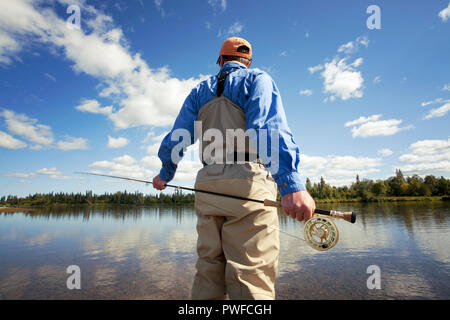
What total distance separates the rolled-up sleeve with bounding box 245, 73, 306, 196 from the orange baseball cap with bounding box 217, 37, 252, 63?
82 centimetres

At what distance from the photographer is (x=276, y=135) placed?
1.98m

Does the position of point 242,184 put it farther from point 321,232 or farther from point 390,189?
point 390,189

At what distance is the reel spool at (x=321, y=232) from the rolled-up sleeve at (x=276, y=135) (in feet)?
2.52

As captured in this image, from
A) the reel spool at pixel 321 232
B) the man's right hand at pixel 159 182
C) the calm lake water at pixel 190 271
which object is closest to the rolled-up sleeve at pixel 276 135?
the reel spool at pixel 321 232

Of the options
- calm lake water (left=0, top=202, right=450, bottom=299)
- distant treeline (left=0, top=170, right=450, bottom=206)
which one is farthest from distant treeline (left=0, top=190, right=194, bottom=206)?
calm lake water (left=0, top=202, right=450, bottom=299)

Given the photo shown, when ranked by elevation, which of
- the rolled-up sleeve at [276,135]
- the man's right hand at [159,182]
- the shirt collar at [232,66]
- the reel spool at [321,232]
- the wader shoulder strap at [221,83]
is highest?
the shirt collar at [232,66]

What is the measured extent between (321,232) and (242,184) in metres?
1.13

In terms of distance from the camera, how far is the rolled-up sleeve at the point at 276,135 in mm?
1946

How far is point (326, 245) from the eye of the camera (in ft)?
8.02

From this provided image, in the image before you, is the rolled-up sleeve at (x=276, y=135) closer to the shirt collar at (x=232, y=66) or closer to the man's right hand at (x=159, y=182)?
the shirt collar at (x=232, y=66)

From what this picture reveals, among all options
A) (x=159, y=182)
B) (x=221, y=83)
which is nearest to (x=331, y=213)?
(x=221, y=83)
